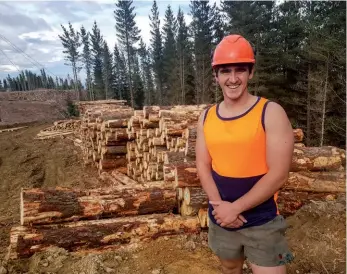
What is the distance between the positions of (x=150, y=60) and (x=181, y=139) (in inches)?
1967

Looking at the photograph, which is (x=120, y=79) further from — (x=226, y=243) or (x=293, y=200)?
(x=226, y=243)

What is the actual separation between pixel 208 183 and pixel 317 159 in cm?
307

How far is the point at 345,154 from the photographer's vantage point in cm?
501

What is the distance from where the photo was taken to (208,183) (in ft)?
8.29

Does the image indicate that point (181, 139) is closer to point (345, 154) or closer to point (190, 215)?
point (190, 215)

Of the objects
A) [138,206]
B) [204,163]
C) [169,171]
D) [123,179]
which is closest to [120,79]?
[123,179]

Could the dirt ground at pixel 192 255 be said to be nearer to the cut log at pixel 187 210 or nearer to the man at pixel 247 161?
the cut log at pixel 187 210

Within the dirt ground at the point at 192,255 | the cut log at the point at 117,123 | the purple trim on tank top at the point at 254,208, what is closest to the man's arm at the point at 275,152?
the purple trim on tank top at the point at 254,208

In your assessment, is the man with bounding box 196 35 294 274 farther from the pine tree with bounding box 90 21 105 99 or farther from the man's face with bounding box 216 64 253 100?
the pine tree with bounding box 90 21 105 99

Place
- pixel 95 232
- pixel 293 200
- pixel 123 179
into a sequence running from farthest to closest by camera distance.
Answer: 1. pixel 123 179
2. pixel 293 200
3. pixel 95 232

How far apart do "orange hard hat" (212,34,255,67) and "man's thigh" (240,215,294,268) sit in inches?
48.5

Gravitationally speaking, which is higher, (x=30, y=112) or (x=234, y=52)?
(x=234, y=52)

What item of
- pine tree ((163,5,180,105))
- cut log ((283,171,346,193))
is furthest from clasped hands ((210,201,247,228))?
pine tree ((163,5,180,105))

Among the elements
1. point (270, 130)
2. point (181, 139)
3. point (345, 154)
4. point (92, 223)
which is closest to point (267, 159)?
point (270, 130)
